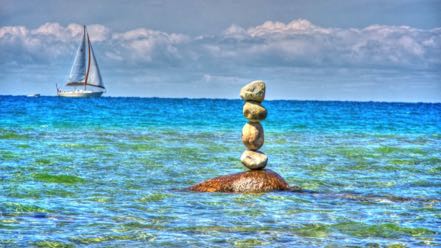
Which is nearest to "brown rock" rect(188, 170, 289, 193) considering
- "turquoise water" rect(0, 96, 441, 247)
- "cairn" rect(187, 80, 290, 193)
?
"cairn" rect(187, 80, 290, 193)

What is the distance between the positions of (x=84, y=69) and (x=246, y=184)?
123058 millimetres

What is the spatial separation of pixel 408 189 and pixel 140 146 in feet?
53.2

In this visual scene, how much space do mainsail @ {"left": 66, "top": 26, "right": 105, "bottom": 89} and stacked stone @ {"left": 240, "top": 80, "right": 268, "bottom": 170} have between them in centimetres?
12006

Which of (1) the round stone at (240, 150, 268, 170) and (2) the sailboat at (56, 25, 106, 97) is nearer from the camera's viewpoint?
(1) the round stone at (240, 150, 268, 170)

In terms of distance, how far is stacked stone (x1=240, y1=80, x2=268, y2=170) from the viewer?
18734mm

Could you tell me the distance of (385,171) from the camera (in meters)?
24.5

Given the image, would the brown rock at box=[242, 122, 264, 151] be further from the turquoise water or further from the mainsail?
the mainsail

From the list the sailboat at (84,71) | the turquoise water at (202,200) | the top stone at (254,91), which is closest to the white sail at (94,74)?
the sailboat at (84,71)

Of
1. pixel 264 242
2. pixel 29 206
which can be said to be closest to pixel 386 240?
pixel 264 242

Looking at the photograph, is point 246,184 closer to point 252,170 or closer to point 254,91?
point 252,170

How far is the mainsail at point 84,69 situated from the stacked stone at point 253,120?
120 m

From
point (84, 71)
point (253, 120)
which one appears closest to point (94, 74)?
point (84, 71)

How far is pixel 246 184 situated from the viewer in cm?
1803

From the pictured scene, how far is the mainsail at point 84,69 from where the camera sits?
136250 millimetres
